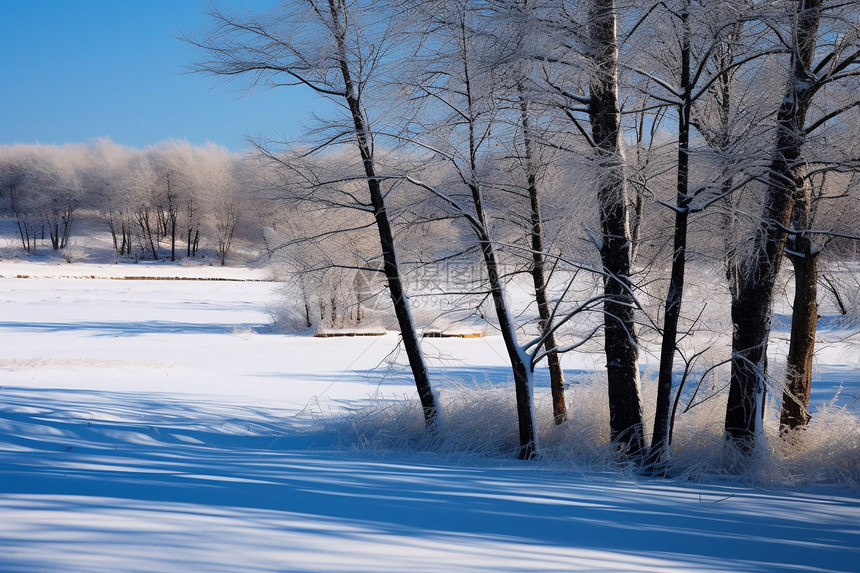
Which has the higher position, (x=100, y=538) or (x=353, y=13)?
(x=353, y=13)

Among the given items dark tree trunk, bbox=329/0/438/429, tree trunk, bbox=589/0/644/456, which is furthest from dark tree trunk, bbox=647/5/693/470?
dark tree trunk, bbox=329/0/438/429

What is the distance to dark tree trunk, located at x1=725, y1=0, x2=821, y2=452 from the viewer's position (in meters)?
5.43

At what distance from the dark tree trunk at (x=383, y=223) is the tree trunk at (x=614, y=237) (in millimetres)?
2218

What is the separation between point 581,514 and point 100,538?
2.33m

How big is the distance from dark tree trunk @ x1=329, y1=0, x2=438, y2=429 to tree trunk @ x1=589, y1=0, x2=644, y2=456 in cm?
222

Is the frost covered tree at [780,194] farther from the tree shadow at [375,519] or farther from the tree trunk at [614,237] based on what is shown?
the tree shadow at [375,519]

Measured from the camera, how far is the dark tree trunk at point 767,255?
5.43 meters

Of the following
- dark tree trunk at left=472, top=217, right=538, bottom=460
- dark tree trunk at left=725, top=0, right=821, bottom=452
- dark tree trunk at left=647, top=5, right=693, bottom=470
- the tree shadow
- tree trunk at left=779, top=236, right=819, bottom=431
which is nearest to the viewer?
the tree shadow

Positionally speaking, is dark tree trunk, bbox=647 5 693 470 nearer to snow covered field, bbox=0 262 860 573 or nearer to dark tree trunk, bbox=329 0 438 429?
snow covered field, bbox=0 262 860 573

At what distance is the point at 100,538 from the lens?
85.7 inches

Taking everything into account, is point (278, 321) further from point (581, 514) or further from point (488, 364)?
point (581, 514)

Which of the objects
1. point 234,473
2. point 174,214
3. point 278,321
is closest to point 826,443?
point 234,473

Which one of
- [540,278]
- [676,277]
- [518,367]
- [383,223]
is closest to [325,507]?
[518,367]

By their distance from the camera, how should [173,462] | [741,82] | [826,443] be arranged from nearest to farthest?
[173,462], [826,443], [741,82]
